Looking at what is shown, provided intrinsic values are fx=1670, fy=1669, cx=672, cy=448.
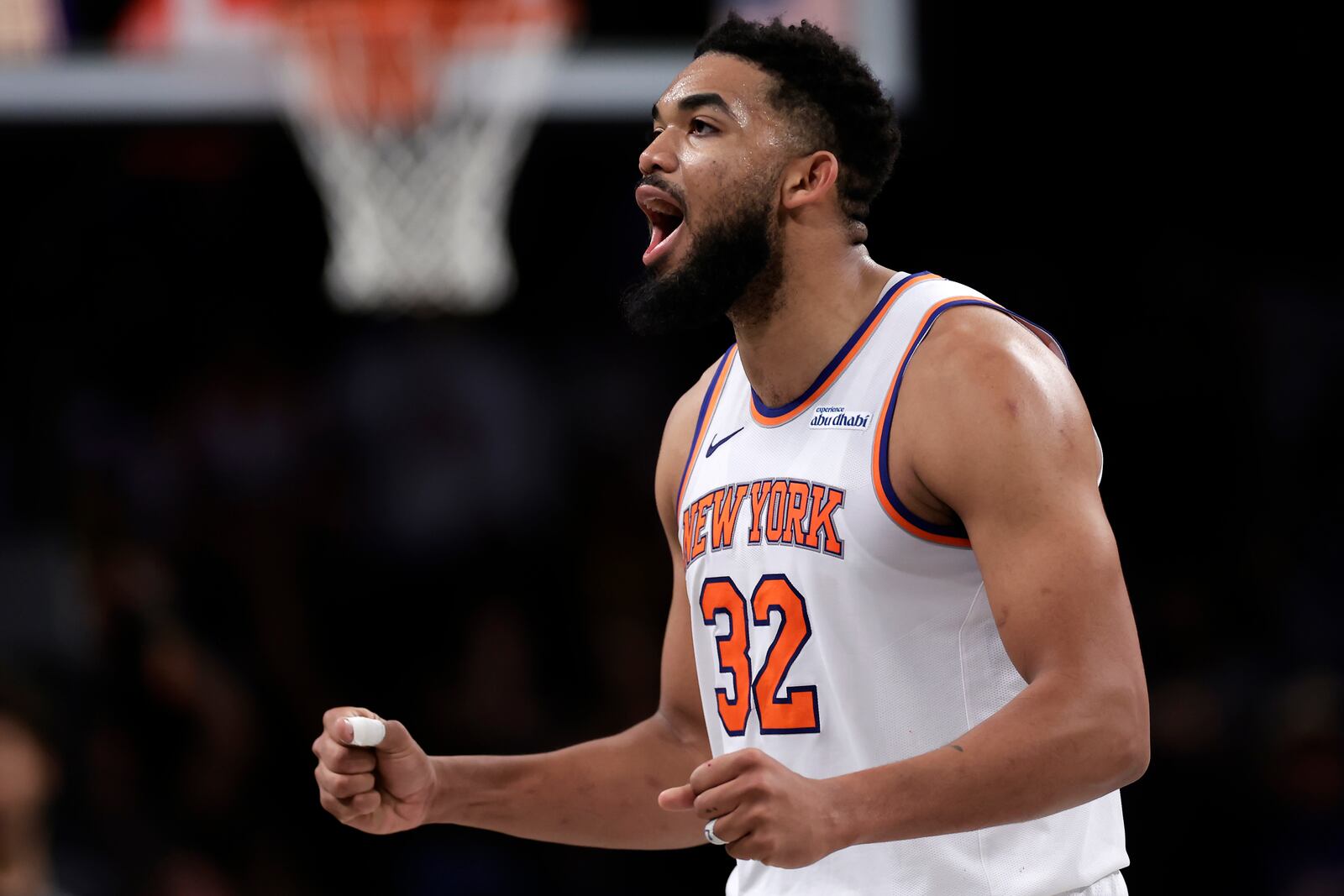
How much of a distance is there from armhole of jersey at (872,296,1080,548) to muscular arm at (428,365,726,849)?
603 millimetres

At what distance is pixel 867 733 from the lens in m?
2.66

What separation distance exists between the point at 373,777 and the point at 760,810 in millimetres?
947

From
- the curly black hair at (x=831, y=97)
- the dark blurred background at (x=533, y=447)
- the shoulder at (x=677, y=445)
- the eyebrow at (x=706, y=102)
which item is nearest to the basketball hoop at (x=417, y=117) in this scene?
the dark blurred background at (x=533, y=447)

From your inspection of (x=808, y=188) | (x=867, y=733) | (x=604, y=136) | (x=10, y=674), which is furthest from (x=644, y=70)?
(x=867, y=733)

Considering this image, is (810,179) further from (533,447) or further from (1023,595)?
(533,447)

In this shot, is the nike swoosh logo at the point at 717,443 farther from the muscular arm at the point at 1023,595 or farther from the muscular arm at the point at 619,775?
the muscular arm at the point at 1023,595

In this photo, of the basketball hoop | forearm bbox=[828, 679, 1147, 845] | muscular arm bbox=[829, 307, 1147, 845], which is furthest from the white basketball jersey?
the basketball hoop

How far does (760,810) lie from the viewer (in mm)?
2078

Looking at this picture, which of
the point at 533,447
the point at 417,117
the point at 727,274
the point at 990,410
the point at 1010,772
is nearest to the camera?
the point at 1010,772

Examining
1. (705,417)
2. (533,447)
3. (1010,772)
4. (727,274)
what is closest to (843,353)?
(727,274)

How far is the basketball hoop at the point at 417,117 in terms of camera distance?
665 cm

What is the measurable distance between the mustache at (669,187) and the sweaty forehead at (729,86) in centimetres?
14

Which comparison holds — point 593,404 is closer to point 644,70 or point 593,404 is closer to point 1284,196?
point 644,70

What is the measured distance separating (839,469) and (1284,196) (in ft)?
27.4
